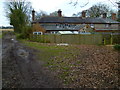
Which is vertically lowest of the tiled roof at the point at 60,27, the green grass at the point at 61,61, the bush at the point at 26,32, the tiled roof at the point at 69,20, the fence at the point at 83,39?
the green grass at the point at 61,61

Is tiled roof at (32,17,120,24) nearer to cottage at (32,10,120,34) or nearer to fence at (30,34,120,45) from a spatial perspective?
cottage at (32,10,120,34)

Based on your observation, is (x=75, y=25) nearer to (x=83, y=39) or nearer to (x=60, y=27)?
(x=60, y=27)

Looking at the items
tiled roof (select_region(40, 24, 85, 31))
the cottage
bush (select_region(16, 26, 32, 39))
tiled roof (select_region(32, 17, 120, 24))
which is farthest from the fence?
tiled roof (select_region(32, 17, 120, 24))

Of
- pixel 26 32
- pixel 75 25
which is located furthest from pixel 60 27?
pixel 26 32

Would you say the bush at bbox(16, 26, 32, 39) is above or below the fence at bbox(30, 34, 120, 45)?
above

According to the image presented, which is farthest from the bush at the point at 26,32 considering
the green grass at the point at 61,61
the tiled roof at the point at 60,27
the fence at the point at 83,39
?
the green grass at the point at 61,61

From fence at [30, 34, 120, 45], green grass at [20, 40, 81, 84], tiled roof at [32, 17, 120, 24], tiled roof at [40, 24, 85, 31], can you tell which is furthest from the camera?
tiled roof at [32, 17, 120, 24]

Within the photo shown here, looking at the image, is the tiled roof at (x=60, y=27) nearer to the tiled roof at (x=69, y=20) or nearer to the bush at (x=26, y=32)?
the tiled roof at (x=69, y=20)

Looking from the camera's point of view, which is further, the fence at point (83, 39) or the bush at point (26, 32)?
the bush at point (26, 32)

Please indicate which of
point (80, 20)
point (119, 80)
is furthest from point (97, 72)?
point (80, 20)

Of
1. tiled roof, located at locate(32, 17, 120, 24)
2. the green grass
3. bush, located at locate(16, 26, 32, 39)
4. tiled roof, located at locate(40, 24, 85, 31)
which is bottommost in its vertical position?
the green grass

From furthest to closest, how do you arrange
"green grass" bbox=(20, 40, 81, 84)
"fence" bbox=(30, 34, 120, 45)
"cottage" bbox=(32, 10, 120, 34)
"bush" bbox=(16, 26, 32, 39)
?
1. "cottage" bbox=(32, 10, 120, 34)
2. "bush" bbox=(16, 26, 32, 39)
3. "fence" bbox=(30, 34, 120, 45)
4. "green grass" bbox=(20, 40, 81, 84)

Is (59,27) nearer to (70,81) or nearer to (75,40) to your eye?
(75,40)

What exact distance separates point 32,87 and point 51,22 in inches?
1390
